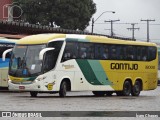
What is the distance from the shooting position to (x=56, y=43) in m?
26.5

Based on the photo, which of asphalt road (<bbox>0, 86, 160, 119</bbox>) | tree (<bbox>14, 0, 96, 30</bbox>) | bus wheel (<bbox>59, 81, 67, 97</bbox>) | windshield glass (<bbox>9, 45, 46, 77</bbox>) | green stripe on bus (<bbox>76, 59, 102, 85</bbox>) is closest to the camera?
asphalt road (<bbox>0, 86, 160, 119</bbox>)

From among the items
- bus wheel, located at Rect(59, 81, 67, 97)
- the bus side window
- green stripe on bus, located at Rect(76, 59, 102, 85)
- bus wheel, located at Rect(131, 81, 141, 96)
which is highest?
the bus side window

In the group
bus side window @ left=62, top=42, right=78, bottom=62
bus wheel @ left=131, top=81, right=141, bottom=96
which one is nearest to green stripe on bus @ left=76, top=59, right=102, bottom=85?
bus side window @ left=62, top=42, right=78, bottom=62

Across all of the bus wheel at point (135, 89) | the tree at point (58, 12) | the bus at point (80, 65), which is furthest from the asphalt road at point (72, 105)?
the tree at point (58, 12)

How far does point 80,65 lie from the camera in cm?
2781

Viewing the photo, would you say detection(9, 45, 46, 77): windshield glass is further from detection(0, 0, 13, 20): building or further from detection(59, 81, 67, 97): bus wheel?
detection(0, 0, 13, 20): building

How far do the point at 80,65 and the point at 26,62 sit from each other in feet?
9.78

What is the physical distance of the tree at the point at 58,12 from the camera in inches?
2884

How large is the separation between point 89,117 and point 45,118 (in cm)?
127

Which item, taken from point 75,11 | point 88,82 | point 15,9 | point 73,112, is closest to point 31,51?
point 88,82

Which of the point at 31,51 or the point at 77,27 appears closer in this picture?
the point at 31,51

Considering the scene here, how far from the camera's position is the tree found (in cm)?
7325

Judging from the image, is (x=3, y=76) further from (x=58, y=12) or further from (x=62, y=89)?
(x=58, y=12)

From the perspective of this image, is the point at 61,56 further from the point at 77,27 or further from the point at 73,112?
the point at 77,27
